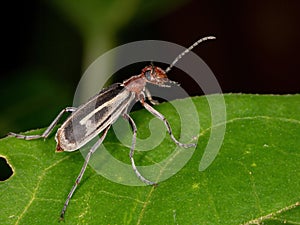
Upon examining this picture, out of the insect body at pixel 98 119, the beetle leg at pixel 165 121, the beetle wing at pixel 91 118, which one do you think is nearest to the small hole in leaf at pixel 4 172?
the insect body at pixel 98 119

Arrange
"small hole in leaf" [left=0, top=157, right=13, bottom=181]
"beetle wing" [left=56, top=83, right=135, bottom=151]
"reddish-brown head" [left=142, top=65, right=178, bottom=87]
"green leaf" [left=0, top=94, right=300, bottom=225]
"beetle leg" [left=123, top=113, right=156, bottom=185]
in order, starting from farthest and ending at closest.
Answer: "small hole in leaf" [left=0, top=157, right=13, bottom=181]
"reddish-brown head" [left=142, top=65, right=178, bottom=87]
"beetle wing" [left=56, top=83, right=135, bottom=151]
"beetle leg" [left=123, top=113, right=156, bottom=185]
"green leaf" [left=0, top=94, right=300, bottom=225]

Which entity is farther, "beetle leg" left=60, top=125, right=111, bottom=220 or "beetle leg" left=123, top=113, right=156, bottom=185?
"beetle leg" left=123, top=113, right=156, bottom=185

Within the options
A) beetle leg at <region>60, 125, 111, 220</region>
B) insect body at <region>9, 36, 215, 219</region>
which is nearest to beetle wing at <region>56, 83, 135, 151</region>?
insect body at <region>9, 36, 215, 219</region>

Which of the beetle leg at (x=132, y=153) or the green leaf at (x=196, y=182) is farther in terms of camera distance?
the beetle leg at (x=132, y=153)

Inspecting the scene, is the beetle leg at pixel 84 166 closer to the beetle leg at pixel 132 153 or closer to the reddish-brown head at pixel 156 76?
the beetle leg at pixel 132 153

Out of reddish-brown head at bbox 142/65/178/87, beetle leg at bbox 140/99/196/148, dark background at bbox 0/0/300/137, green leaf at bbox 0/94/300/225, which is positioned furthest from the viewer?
dark background at bbox 0/0/300/137

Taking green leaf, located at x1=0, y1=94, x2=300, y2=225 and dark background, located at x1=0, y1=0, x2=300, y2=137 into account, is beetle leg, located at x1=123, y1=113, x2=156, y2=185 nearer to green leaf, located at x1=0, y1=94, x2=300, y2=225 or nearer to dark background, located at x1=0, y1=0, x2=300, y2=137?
green leaf, located at x1=0, y1=94, x2=300, y2=225

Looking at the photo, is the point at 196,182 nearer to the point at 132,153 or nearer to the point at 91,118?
the point at 132,153
